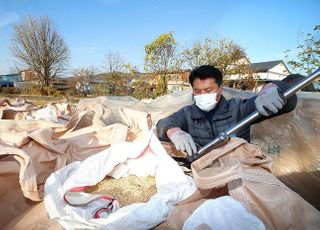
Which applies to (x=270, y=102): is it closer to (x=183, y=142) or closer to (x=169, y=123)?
(x=183, y=142)

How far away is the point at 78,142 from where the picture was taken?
1.61 meters

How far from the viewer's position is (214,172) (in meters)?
1.00

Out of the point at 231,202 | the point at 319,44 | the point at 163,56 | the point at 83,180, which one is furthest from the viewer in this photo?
the point at 163,56

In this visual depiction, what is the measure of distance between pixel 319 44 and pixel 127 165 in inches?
207

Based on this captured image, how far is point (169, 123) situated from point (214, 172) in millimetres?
845

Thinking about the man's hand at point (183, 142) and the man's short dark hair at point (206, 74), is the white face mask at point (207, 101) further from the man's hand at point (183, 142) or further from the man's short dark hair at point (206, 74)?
the man's hand at point (183, 142)

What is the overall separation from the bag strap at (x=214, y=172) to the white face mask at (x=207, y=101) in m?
0.67

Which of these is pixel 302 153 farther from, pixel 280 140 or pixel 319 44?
pixel 319 44

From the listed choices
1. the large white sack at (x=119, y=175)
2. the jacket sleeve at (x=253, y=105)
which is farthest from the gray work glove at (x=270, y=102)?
the large white sack at (x=119, y=175)

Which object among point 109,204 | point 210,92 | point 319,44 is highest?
point 319,44

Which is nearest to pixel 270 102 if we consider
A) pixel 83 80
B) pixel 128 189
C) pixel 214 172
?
pixel 214 172

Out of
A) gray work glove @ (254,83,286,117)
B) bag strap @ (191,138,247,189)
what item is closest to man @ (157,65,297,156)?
gray work glove @ (254,83,286,117)

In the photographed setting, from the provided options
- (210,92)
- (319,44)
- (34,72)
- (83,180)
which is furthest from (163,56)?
(34,72)

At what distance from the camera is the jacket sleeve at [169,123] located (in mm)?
1766
